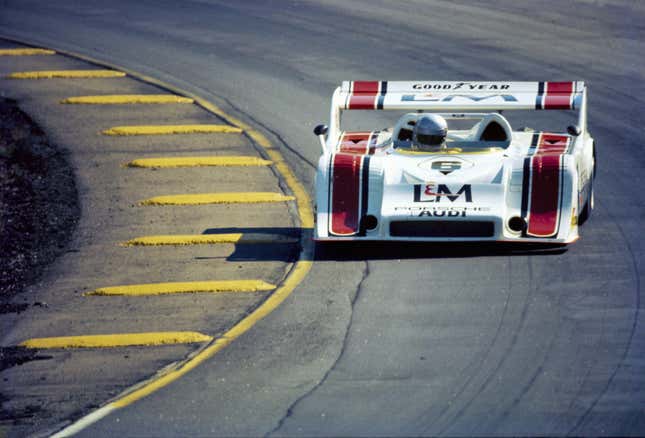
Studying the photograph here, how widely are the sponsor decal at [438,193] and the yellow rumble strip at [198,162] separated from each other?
4132mm

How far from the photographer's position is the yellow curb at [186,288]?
12867mm

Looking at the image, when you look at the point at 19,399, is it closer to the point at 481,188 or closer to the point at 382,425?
the point at 382,425

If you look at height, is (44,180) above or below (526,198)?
below

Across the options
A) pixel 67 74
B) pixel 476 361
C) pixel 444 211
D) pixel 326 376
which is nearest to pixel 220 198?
pixel 444 211

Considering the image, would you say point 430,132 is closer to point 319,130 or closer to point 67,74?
point 319,130

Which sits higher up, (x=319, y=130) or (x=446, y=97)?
(x=446, y=97)

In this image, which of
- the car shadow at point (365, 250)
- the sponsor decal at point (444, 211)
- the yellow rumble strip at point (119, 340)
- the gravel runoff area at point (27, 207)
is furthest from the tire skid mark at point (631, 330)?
the gravel runoff area at point (27, 207)

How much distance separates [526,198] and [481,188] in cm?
45

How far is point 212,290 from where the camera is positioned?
42.2ft

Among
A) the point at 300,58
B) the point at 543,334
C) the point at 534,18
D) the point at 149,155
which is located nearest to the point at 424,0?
the point at 534,18

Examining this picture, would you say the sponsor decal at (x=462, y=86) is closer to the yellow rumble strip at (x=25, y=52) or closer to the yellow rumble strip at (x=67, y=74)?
the yellow rumble strip at (x=67, y=74)

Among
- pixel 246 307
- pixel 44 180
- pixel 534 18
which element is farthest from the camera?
pixel 534 18

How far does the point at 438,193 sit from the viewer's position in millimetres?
13102

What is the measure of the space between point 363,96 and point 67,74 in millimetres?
8334
